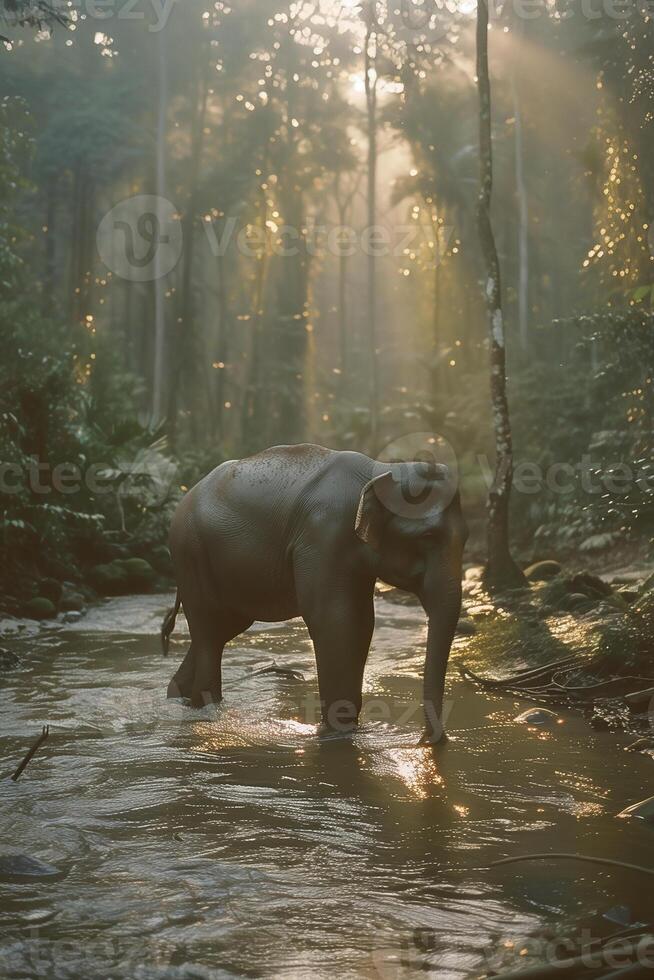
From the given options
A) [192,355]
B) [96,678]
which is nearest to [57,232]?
[192,355]

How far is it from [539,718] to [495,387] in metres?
7.85

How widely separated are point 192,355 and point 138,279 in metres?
4.93

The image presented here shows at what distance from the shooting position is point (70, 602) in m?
14.3

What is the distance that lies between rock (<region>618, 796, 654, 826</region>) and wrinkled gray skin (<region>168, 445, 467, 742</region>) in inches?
56.2

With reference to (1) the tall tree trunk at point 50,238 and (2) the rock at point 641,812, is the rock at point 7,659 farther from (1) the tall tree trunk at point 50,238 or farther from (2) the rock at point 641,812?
(1) the tall tree trunk at point 50,238

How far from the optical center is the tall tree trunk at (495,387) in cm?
1470

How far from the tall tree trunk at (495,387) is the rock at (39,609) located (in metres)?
5.31

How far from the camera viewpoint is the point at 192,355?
A: 124 ft

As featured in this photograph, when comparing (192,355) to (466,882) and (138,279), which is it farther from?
(466,882)

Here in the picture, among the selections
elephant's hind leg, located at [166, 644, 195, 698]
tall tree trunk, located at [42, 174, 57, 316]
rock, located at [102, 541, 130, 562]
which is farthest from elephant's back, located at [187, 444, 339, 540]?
tall tree trunk, located at [42, 174, 57, 316]

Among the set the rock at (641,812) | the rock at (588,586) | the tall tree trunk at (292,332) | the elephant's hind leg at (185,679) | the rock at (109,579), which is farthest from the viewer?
the tall tree trunk at (292,332)

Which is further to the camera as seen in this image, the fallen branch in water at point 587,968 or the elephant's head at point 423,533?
the elephant's head at point 423,533

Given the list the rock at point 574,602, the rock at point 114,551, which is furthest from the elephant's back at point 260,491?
the rock at point 114,551

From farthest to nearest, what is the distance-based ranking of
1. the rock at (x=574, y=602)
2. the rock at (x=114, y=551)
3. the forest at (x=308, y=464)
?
the rock at (x=114, y=551), the rock at (x=574, y=602), the forest at (x=308, y=464)
